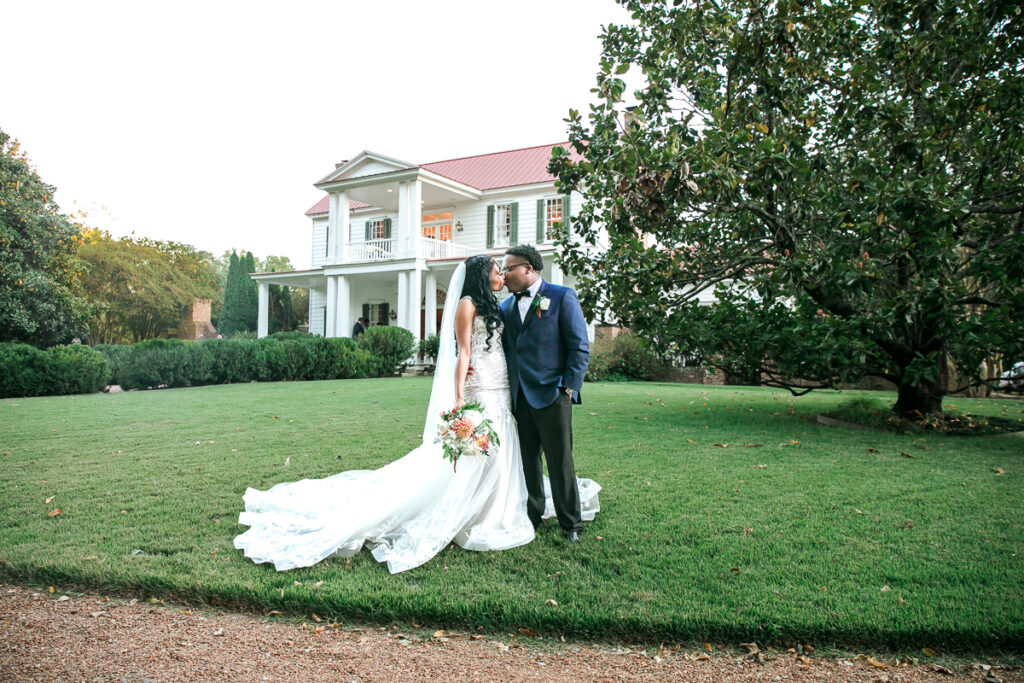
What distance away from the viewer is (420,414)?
1053cm

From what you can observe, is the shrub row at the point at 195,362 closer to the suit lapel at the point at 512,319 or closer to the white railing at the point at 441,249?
the white railing at the point at 441,249

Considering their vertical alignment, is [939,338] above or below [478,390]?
above

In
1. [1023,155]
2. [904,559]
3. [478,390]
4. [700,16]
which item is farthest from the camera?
[700,16]

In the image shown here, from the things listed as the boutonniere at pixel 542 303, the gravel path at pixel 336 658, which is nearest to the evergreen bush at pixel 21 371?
the gravel path at pixel 336 658

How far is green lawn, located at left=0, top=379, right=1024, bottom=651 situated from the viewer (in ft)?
10.3

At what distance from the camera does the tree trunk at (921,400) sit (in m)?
9.37

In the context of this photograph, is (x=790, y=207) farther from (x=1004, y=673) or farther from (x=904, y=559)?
(x=1004, y=673)

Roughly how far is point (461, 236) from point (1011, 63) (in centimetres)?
2070

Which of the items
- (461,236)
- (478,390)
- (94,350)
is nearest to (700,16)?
(478,390)

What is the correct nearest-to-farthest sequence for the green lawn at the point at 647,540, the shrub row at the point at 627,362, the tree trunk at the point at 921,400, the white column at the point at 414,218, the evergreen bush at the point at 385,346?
1. the green lawn at the point at 647,540
2. the tree trunk at the point at 921,400
3. the shrub row at the point at 627,362
4. the evergreen bush at the point at 385,346
5. the white column at the point at 414,218

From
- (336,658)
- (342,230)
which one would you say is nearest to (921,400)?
(336,658)

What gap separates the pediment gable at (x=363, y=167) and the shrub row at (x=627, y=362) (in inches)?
413

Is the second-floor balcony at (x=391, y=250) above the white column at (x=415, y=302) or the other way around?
above

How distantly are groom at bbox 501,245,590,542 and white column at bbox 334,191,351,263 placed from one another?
70.5 ft
